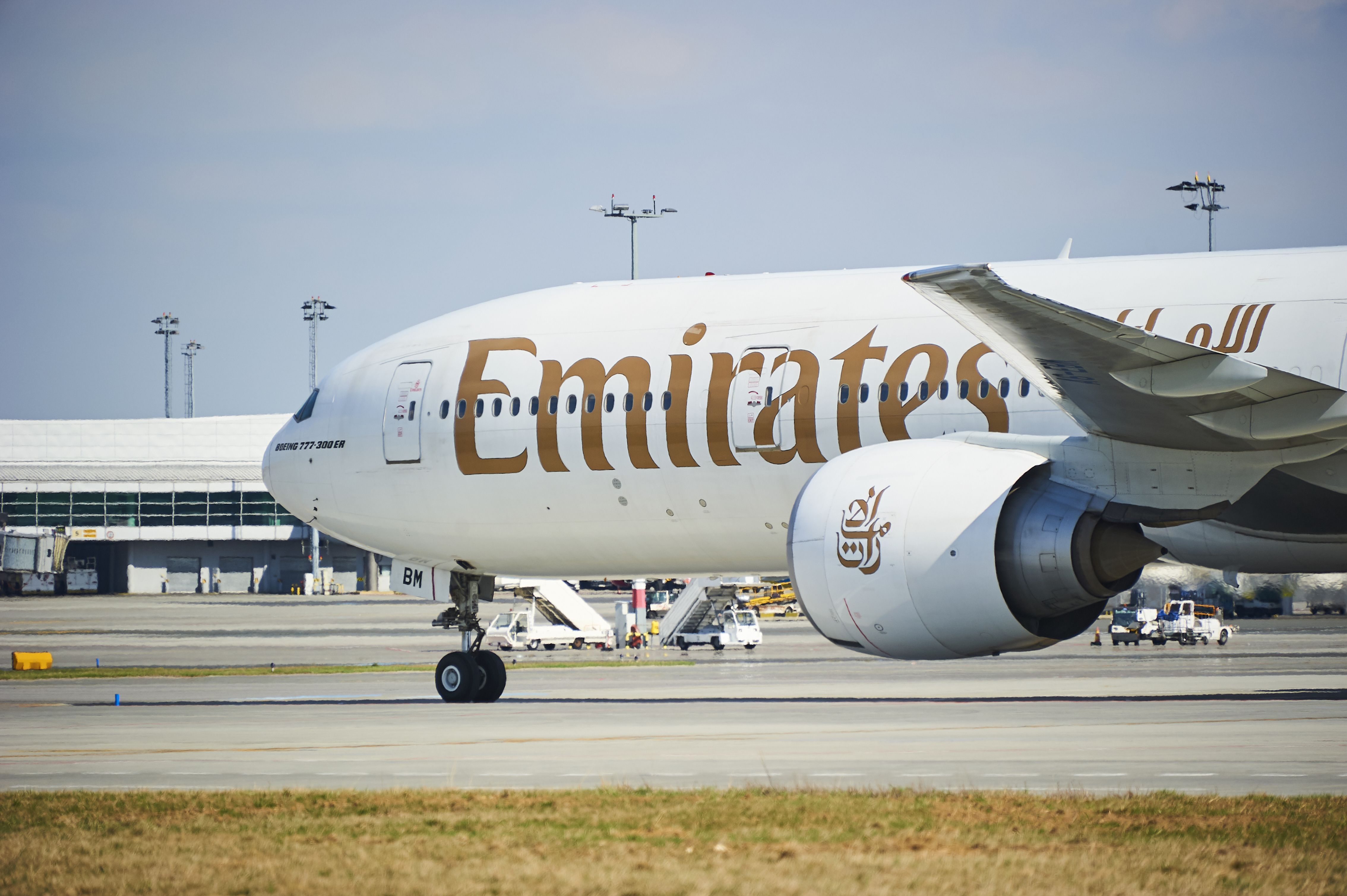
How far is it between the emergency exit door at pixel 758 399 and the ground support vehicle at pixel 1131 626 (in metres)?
35.7

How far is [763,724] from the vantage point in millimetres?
18562

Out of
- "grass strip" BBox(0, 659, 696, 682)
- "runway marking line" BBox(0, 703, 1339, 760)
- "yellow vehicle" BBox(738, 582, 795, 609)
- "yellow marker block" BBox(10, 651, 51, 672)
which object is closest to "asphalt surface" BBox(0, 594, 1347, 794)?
"runway marking line" BBox(0, 703, 1339, 760)

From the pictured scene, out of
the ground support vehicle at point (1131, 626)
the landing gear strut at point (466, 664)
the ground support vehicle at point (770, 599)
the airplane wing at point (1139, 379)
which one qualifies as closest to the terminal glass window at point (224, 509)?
the ground support vehicle at point (770, 599)

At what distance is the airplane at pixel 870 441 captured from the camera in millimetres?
15656

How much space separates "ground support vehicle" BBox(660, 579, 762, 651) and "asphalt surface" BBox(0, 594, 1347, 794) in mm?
9068

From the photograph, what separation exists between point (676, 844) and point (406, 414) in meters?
14.5

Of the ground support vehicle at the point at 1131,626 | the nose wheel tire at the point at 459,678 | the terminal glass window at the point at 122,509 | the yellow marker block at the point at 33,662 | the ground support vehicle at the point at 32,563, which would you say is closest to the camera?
the nose wheel tire at the point at 459,678

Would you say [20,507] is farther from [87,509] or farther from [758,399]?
[758,399]

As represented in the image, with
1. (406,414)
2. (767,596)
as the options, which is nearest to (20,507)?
(767,596)

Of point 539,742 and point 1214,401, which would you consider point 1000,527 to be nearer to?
point 1214,401

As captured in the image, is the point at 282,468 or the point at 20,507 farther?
the point at 20,507

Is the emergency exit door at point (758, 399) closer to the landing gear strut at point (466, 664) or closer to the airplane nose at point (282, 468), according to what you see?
the landing gear strut at point (466, 664)

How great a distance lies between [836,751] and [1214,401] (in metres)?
4.98

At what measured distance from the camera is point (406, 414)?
2302 cm
